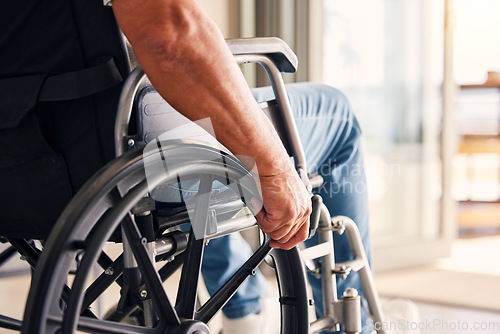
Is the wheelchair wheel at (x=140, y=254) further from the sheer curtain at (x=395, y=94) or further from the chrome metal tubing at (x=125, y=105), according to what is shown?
the sheer curtain at (x=395, y=94)

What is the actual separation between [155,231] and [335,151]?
0.58 m

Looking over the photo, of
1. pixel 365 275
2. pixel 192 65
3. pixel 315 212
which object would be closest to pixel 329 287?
pixel 365 275

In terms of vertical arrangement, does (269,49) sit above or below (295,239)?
above

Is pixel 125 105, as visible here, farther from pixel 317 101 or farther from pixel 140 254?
pixel 317 101

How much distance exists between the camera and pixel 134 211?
743 millimetres

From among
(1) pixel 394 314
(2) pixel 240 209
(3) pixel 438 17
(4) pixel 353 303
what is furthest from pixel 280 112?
(3) pixel 438 17

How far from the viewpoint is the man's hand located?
776mm

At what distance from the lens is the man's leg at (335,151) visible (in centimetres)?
117

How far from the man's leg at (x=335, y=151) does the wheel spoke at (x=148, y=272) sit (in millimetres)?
528

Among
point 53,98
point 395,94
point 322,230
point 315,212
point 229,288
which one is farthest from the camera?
point 395,94

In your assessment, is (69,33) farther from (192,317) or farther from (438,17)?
(438,17)

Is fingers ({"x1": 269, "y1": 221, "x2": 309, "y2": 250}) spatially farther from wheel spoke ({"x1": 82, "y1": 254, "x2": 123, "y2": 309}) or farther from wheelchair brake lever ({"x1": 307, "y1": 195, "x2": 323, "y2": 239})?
wheel spoke ({"x1": 82, "y1": 254, "x2": 123, "y2": 309})

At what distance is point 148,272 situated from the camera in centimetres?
71

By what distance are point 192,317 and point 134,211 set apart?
0.57 feet
